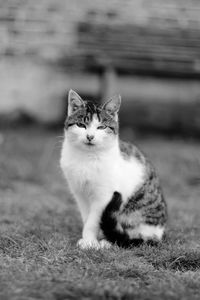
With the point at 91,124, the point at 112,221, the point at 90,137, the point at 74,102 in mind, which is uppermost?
the point at 74,102

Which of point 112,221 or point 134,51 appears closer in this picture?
point 112,221

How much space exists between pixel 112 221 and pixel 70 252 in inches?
20.9

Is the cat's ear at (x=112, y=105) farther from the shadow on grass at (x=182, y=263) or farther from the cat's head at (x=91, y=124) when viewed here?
the shadow on grass at (x=182, y=263)

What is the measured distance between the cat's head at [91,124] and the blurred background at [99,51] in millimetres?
7037

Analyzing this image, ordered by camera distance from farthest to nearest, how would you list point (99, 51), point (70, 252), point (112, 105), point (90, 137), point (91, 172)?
point (99, 51) → point (112, 105) → point (91, 172) → point (90, 137) → point (70, 252)

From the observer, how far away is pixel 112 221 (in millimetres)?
4707

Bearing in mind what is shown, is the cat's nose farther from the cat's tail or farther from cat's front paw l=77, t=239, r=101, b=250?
cat's front paw l=77, t=239, r=101, b=250

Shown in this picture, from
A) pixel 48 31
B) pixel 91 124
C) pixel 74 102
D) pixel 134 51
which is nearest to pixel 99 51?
pixel 134 51

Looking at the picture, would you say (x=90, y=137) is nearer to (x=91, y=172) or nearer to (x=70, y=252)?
(x=91, y=172)

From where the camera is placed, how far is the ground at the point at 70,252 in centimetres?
362

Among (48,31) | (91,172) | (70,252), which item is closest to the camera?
(70,252)

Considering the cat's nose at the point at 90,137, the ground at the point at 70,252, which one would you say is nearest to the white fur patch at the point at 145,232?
the ground at the point at 70,252

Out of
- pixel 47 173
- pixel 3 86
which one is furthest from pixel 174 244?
pixel 3 86

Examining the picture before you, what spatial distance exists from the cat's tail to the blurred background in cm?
736
